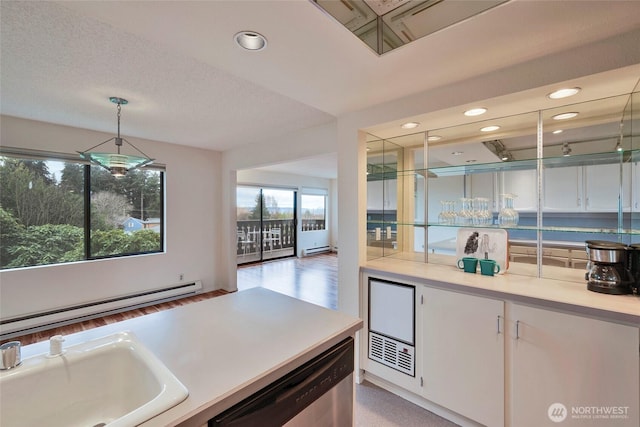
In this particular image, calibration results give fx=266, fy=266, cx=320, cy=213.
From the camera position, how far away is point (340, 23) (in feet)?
4.05

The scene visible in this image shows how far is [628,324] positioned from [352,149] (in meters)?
1.98

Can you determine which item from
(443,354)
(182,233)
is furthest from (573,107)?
(182,233)

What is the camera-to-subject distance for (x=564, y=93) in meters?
1.64

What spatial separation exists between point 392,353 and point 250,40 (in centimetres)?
235

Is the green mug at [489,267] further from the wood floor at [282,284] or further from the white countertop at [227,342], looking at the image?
the wood floor at [282,284]

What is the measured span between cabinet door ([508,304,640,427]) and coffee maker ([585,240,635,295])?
0.35m

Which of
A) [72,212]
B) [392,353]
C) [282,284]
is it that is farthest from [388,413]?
[72,212]

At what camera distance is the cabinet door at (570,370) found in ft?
4.29

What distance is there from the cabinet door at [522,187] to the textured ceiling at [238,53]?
0.91 metres

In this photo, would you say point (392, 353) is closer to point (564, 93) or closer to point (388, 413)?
point (388, 413)

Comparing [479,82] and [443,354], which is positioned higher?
[479,82]

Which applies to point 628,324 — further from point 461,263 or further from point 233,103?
point 233,103

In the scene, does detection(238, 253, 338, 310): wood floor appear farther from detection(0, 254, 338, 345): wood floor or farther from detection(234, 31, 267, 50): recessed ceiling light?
detection(234, 31, 267, 50): recessed ceiling light

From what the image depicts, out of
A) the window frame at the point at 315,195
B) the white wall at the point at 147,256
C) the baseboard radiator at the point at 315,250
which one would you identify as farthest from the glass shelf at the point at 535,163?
the baseboard radiator at the point at 315,250
